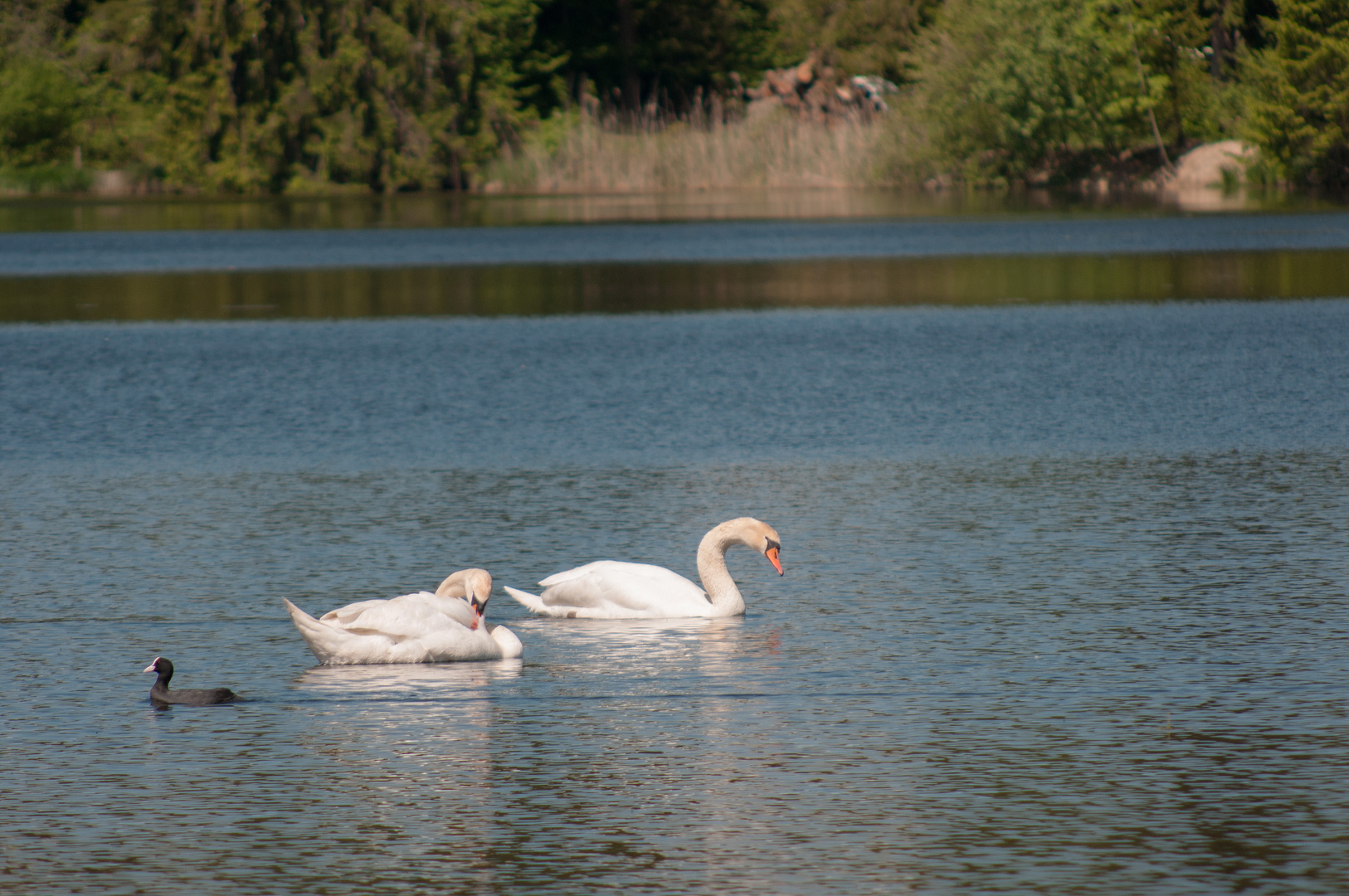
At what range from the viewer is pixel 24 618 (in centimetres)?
920

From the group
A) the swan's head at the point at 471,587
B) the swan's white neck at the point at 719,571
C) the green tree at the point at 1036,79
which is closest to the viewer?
the swan's head at the point at 471,587

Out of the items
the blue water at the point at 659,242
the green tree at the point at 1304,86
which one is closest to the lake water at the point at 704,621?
the blue water at the point at 659,242

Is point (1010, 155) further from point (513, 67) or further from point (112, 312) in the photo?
point (112, 312)

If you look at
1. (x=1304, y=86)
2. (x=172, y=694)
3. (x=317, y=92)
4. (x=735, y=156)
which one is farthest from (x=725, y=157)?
(x=172, y=694)

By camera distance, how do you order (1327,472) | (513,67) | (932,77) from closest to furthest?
(1327,472) → (932,77) → (513,67)

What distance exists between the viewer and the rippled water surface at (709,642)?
5.85 m

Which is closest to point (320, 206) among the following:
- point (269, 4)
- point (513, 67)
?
point (269, 4)

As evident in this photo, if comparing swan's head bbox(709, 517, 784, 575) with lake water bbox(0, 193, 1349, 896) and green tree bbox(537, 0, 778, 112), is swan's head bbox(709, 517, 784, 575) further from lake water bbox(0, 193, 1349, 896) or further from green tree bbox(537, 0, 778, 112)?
green tree bbox(537, 0, 778, 112)

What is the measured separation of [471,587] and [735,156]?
172ft

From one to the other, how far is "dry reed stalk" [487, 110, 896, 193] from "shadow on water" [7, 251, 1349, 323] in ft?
86.7

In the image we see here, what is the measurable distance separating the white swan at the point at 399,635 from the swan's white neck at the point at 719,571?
3.98 ft

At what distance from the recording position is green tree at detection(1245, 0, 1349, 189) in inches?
1987

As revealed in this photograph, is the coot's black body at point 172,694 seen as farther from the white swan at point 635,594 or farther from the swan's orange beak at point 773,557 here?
the swan's orange beak at point 773,557

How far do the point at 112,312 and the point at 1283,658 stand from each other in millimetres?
21323
